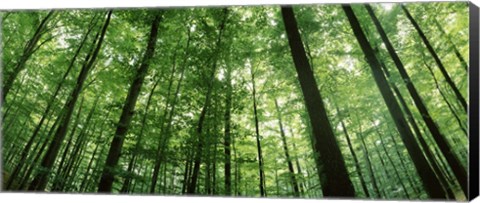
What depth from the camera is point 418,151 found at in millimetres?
4105

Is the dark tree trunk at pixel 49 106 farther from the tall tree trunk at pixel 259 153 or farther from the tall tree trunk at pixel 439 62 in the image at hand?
the tall tree trunk at pixel 439 62

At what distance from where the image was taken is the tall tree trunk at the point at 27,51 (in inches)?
204

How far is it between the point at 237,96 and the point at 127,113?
4.84 feet

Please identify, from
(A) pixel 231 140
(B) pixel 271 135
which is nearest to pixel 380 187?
(B) pixel 271 135

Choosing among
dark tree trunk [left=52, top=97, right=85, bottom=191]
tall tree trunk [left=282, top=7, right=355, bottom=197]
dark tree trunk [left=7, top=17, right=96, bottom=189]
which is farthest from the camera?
dark tree trunk [left=7, top=17, right=96, bottom=189]

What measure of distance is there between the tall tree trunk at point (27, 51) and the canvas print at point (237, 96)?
0.05ft

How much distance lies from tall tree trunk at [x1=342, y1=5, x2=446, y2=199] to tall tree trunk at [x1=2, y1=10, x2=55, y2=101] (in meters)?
4.02

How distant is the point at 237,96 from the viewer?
516 cm

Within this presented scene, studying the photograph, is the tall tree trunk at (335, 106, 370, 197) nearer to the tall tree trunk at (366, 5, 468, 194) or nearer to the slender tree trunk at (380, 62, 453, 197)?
the slender tree trunk at (380, 62, 453, 197)

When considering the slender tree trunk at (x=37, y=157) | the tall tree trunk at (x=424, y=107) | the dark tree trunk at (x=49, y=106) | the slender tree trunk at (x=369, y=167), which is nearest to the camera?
the tall tree trunk at (x=424, y=107)

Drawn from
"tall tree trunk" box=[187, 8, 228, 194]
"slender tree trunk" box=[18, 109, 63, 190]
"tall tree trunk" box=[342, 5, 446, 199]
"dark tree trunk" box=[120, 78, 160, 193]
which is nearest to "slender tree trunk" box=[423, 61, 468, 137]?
"tall tree trunk" box=[342, 5, 446, 199]

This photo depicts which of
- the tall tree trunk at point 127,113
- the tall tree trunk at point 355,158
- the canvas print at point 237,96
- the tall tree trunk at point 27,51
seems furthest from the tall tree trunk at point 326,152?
the tall tree trunk at point 27,51

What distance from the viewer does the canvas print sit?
13.5ft

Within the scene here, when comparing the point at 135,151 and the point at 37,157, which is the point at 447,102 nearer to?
the point at 135,151
